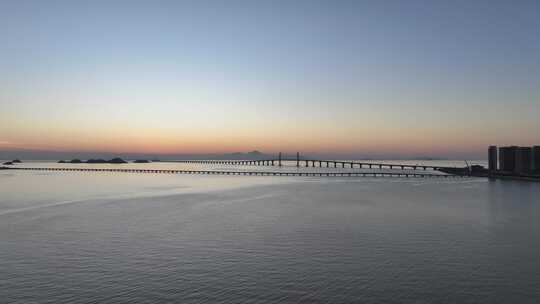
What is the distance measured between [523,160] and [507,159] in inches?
280

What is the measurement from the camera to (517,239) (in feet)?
84.9

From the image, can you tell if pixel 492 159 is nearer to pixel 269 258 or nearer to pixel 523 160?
pixel 523 160

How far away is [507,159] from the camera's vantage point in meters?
129

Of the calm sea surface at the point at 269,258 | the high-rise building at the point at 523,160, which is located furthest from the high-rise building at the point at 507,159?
the calm sea surface at the point at 269,258

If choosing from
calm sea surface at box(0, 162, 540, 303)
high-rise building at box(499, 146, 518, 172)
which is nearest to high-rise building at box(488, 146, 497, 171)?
high-rise building at box(499, 146, 518, 172)

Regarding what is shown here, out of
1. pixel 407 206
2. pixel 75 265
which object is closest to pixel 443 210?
pixel 407 206

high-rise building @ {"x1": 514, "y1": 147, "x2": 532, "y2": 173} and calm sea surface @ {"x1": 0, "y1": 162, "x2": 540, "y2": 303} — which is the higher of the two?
high-rise building @ {"x1": 514, "y1": 147, "x2": 532, "y2": 173}

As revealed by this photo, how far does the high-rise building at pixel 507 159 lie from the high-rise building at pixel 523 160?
2.25 metres

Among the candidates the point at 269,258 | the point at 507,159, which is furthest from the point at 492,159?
the point at 269,258

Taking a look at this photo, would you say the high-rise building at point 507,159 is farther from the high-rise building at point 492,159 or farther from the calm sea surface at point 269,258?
the calm sea surface at point 269,258

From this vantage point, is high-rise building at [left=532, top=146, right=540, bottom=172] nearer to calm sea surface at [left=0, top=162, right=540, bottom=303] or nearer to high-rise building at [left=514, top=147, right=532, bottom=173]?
A: high-rise building at [left=514, top=147, right=532, bottom=173]

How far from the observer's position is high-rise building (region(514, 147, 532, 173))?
118 m

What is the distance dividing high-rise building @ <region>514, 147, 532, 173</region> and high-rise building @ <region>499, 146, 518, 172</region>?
2.25 meters

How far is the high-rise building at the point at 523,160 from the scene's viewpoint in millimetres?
117812
